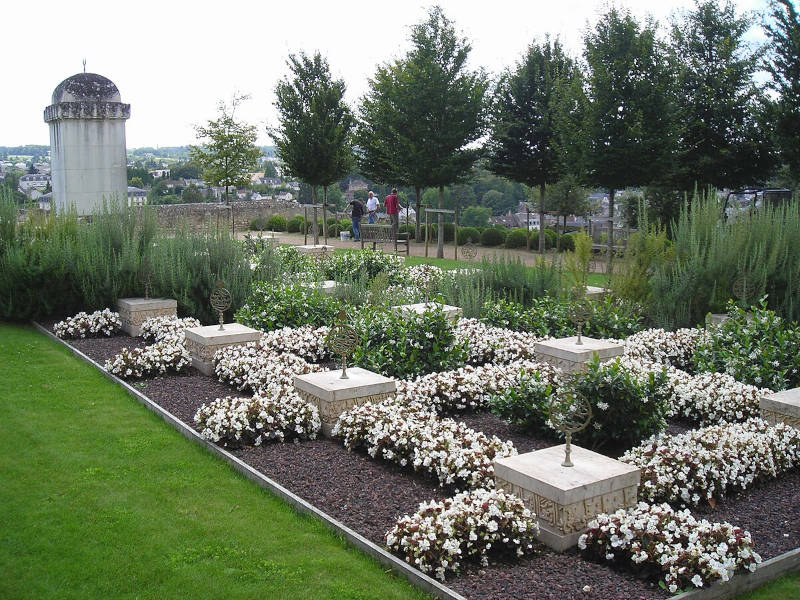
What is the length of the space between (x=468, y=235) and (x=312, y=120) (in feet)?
18.5

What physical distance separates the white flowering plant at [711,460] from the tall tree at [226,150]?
22.1m

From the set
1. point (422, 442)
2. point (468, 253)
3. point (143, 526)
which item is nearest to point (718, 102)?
point (468, 253)

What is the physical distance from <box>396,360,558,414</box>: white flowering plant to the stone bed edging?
1.44m

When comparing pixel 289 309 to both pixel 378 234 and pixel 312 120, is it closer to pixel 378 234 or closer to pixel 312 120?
pixel 378 234

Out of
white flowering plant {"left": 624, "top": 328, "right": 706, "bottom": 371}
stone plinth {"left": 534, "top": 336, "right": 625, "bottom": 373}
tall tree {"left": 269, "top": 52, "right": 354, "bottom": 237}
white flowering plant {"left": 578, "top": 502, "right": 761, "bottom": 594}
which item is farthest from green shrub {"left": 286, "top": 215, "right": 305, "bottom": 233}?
white flowering plant {"left": 578, "top": 502, "right": 761, "bottom": 594}

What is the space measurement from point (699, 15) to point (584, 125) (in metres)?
5.58

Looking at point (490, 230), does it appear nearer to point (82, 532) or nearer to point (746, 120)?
point (746, 120)

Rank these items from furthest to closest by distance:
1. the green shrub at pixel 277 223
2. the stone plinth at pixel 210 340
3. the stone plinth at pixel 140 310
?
the green shrub at pixel 277 223 < the stone plinth at pixel 140 310 < the stone plinth at pixel 210 340

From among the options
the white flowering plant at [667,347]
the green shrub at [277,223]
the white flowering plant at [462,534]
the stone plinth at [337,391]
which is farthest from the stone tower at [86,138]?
the green shrub at [277,223]

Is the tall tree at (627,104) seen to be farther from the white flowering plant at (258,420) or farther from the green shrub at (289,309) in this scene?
the white flowering plant at (258,420)

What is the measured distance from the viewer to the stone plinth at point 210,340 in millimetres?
7621

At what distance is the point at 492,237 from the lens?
74.0ft

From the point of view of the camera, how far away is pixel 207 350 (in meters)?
7.65

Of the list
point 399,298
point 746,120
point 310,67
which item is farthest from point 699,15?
point 399,298
